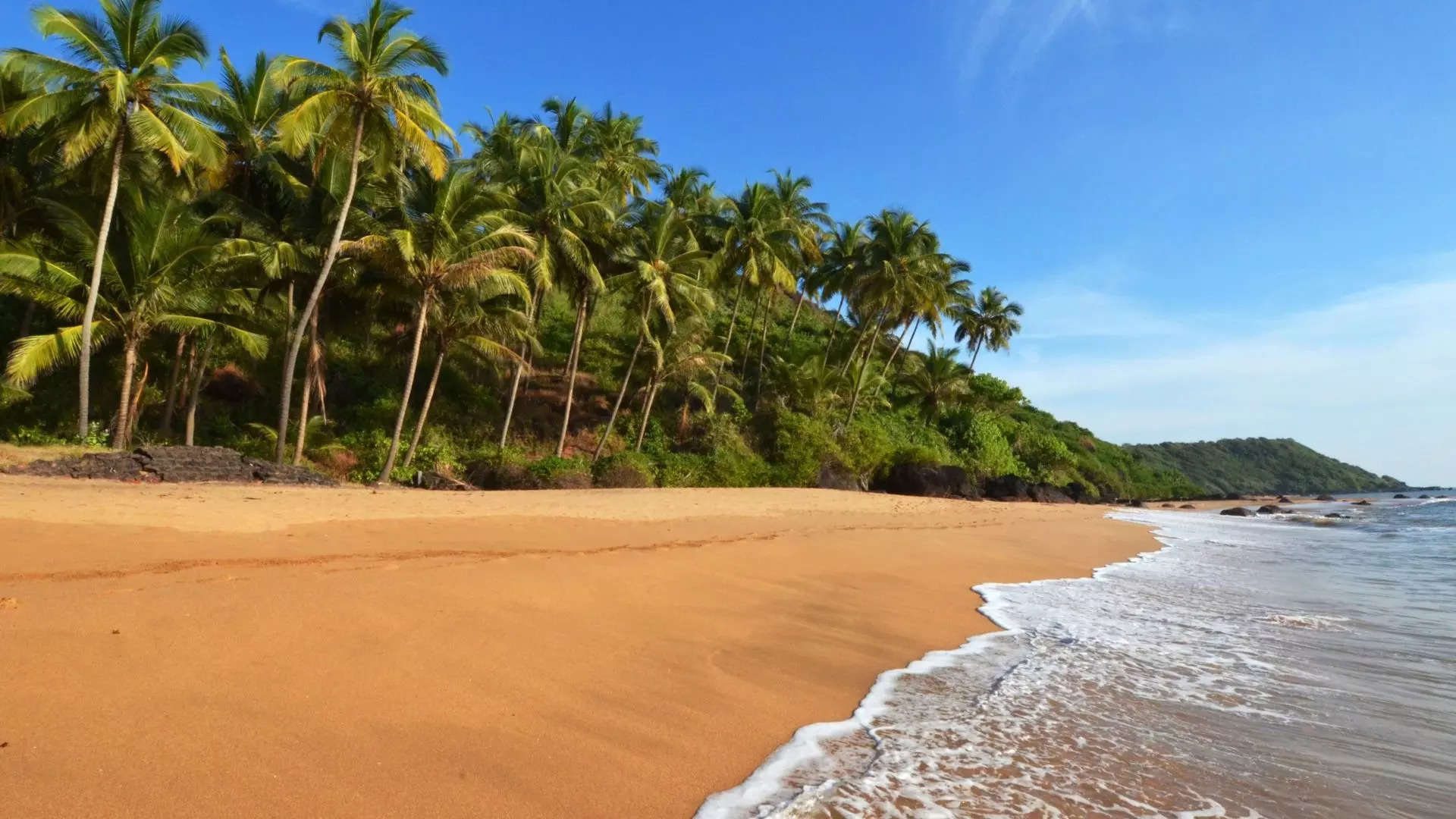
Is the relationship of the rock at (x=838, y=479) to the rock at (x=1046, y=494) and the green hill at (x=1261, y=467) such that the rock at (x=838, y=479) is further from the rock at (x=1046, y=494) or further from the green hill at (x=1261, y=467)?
the green hill at (x=1261, y=467)

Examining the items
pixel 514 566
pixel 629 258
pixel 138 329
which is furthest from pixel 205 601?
pixel 629 258

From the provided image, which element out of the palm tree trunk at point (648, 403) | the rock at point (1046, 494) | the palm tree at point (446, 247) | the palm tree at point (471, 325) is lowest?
the rock at point (1046, 494)

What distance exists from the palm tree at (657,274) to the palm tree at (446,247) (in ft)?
16.1

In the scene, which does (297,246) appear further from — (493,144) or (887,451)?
(887,451)

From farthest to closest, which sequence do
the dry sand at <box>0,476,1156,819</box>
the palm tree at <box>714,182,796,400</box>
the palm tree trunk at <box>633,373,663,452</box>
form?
the palm tree at <box>714,182,796,400</box>, the palm tree trunk at <box>633,373,663,452</box>, the dry sand at <box>0,476,1156,819</box>

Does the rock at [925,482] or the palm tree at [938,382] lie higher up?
the palm tree at [938,382]

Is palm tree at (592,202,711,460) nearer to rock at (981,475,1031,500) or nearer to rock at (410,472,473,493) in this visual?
rock at (410,472,473,493)

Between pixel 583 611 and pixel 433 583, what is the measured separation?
118cm

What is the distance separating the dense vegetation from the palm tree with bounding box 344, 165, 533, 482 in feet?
0.25

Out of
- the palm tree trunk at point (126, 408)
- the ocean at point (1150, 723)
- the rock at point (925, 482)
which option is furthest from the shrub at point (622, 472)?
the ocean at point (1150, 723)

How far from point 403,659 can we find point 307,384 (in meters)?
15.6

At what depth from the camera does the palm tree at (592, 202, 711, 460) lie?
866 inches

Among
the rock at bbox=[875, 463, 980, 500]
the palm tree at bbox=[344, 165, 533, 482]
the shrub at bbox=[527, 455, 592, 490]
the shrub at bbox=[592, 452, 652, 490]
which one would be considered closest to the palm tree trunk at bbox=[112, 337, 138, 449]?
the palm tree at bbox=[344, 165, 533, 482]

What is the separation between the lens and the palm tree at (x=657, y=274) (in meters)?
22.0
